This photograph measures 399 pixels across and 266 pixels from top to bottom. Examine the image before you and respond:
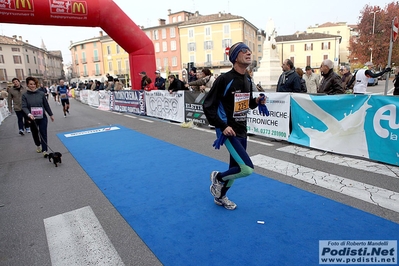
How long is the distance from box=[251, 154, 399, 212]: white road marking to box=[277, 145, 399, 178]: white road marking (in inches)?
29.5

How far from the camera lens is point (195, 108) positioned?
32.1 ft

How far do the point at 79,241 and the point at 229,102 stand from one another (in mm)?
2357

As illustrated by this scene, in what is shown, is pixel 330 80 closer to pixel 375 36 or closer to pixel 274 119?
pixel 274 119

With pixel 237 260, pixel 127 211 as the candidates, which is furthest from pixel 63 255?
pixel 237 260

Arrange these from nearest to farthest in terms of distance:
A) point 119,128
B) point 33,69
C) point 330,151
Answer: point 330,151 → point 119,128 → point 33,69

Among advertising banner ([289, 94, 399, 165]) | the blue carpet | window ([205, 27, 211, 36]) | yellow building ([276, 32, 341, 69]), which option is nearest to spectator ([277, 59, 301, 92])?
advertising banner ([289, 94, 399, 165])

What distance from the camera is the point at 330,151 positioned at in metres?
6.01

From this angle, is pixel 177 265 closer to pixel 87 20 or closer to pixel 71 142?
pixel 71 142

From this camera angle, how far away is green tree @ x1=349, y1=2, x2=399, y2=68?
4206 cm

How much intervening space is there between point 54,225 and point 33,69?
85813mm

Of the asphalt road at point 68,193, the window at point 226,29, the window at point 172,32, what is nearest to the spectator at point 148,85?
the asphalt road at point 68,193

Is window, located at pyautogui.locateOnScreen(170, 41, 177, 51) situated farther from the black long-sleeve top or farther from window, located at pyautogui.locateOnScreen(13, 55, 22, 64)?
the black long-sleeve top

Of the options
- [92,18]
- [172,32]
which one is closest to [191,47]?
[172,32]

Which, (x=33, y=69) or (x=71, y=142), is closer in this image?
(x=71, y=142)
